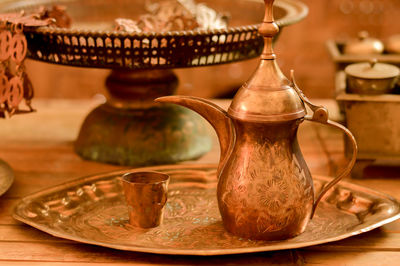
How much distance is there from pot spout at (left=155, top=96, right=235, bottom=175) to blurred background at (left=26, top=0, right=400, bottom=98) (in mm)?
1523

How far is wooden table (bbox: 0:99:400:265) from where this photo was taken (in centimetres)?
76

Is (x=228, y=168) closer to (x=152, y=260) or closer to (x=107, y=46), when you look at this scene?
(x=152, y=260)

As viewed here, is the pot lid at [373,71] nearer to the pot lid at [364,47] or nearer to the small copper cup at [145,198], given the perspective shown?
the pot lid at [364,47]

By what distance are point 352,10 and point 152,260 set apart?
1.83 metres

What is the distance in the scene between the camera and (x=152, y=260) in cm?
76

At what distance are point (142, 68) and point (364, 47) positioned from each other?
526 mm

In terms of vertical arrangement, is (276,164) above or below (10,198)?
above

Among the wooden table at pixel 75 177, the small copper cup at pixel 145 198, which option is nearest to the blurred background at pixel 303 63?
the wooden table at pixel 75 177

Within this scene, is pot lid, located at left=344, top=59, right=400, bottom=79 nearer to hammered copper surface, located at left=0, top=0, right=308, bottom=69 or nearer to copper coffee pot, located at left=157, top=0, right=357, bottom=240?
hammered copper surface, located at left=0, top=0, right=308, bottom=69

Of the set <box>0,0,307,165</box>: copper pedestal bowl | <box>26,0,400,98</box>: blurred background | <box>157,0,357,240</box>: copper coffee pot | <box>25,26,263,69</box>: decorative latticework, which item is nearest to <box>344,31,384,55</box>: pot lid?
<box>0,0,307,165</box>: copper pedestal bowl

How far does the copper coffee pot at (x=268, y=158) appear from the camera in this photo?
2.45 feet

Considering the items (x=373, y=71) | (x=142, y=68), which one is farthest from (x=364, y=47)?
(x=142, y=68)

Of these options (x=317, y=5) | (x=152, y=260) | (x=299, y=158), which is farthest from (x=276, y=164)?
(x=317, y=5)

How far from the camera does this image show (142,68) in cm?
98
